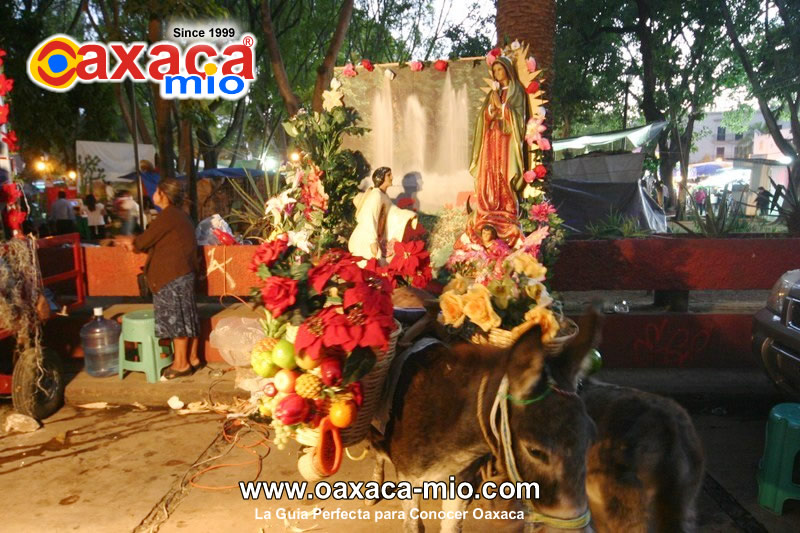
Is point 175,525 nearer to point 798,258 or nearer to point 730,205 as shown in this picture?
point 798,258

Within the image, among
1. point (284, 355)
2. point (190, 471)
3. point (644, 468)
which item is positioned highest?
point (284, 355)

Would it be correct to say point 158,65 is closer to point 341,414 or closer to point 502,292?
point 502,292

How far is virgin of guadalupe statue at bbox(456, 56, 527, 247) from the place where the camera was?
5883mm

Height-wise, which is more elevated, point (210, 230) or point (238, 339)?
point (210, 230)

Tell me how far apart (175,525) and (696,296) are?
8.70 meters

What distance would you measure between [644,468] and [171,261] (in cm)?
499

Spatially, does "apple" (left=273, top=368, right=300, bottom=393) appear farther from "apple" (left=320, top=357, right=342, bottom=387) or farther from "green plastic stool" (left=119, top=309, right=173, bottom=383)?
"green plastic stool" (left=119, top=309, right=173, bottom=383)

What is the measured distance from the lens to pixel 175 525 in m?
3.67

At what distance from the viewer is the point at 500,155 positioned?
19.8ft

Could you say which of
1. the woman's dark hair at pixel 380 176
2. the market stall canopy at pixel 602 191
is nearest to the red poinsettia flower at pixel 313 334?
the woman's dark hair at pixel 380 176

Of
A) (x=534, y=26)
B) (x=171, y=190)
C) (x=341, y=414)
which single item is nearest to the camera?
(x=341, y=414)

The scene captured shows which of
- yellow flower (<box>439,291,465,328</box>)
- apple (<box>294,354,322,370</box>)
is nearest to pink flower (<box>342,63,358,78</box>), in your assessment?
yellow flower (<box>439,291,465,328</box>)

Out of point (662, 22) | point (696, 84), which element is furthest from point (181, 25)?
point (696, 84)

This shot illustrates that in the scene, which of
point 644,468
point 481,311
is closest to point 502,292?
point 481,311
